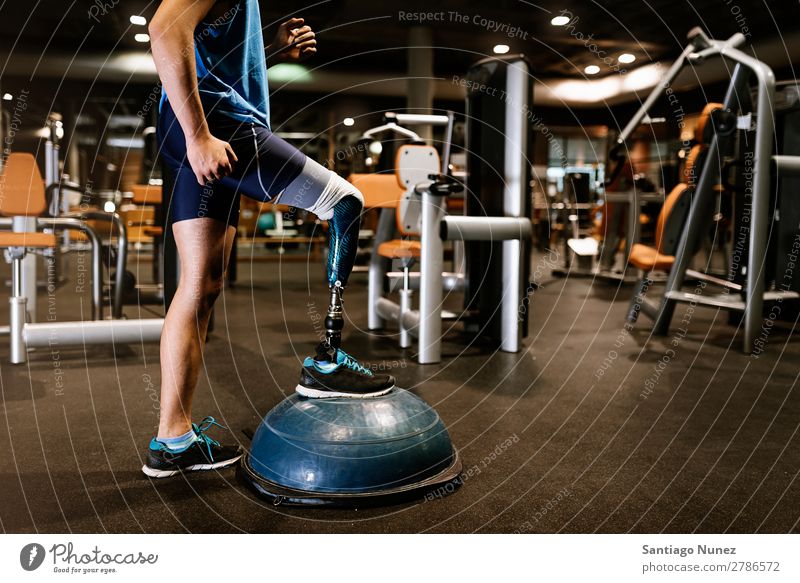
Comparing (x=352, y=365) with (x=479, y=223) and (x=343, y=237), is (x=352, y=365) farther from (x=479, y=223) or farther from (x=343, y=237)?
(x=479, y=223)

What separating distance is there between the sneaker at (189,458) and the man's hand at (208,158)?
28.6 inches

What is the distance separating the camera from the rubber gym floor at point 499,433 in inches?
62.8

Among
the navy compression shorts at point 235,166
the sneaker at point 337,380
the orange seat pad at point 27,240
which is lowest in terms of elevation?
the sneaker at point 337,380

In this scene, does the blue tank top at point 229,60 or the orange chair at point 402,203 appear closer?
the blue tank top at point 229,60

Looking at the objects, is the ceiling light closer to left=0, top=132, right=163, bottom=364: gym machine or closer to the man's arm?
left=0, top=132, right=163, bottom=364: gym machine

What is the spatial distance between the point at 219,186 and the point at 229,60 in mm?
313

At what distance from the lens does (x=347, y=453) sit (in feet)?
5.45

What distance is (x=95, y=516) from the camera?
1.58 metres

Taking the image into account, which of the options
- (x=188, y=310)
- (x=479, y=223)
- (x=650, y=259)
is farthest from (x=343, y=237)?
(x=650, y=259)

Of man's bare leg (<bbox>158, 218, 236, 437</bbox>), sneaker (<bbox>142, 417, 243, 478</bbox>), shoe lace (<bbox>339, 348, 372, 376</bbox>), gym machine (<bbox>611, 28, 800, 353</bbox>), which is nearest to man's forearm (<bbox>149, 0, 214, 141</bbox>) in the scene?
man's bare leg (<bbox>158, 218, 236, 437</bbox>)

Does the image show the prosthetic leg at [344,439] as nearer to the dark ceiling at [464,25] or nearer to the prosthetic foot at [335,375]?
the prosthetic foot at [335,375]

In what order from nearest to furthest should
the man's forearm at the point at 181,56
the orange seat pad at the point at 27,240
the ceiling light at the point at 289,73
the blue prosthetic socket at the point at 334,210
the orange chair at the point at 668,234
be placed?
the man's forearm at the point at 181,56
the blue prosthetic socket at the point at 334,210
the orange seat pad at the point at 27,240
the orange chair at the point at 668,234
the ceiling light at the point at 289,73

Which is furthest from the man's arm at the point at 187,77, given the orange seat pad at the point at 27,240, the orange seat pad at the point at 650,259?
the orange seat pad at the point at 650,259

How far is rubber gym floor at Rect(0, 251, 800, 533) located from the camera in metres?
1.59
